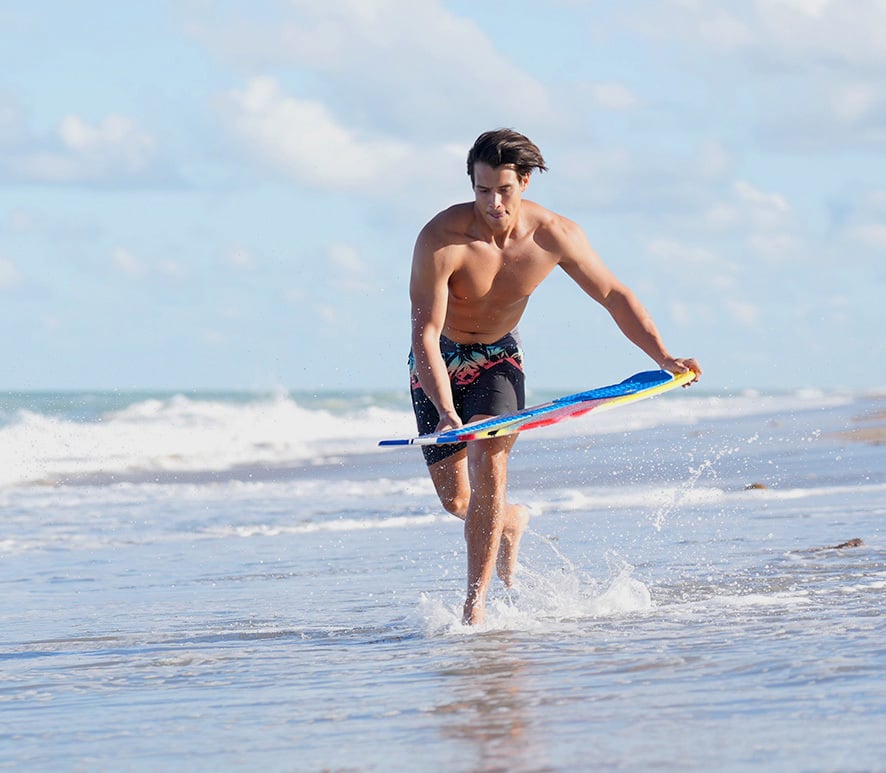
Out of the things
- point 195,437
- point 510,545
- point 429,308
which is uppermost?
point 195,437

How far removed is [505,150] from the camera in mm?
5527

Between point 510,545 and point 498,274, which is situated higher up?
point 498,274

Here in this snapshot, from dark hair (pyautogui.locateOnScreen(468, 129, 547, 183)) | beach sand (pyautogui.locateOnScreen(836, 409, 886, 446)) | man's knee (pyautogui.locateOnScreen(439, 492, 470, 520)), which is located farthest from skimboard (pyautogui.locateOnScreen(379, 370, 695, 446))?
beach sand (pyautogui.locateOnScreen(836, 409, 886, 446))

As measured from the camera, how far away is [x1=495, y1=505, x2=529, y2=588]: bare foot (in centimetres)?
645

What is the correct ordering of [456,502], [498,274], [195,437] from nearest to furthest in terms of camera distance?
[498,274], [456,502], [195,437]

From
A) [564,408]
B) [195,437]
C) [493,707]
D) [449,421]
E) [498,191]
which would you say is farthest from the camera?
[195,437]

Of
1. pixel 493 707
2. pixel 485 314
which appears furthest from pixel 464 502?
pixel 493 707

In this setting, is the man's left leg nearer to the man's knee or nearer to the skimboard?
the skimboard

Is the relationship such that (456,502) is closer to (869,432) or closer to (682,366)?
(682,366)

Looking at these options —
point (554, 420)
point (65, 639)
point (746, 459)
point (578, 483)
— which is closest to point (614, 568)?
point (554, 420)

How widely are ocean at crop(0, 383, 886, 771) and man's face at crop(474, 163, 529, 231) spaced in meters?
1.63

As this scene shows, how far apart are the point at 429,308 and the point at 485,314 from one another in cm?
Answer: 44

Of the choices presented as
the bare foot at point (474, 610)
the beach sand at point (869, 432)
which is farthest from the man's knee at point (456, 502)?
the beach sand at point (869, 432)

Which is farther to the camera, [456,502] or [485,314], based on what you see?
[456,502]
